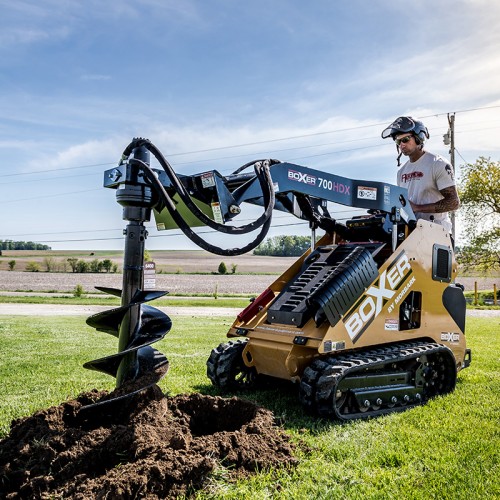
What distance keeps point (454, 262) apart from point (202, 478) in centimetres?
458

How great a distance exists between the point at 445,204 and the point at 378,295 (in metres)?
1.74

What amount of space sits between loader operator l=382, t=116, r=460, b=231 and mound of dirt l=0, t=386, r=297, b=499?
3575mm

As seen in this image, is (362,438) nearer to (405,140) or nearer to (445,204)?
(445,204)

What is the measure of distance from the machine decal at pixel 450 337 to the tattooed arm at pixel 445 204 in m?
1.48

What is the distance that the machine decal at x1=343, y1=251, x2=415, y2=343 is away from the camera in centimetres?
550

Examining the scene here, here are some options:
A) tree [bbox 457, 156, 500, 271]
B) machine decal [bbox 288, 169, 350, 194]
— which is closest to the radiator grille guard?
machine decal [bbox 288, 169, 350, 194]

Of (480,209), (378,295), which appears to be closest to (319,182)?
(378,295)

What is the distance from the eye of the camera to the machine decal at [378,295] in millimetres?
5504

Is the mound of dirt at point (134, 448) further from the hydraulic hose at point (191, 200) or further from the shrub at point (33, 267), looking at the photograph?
the shrub at point (33, 267)

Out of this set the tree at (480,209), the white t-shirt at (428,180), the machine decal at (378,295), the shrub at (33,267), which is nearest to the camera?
the machine decal at (378,295)

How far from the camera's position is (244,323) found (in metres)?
6.28

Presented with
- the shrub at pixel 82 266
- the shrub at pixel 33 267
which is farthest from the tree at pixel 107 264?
the shrub at pixel 33 267

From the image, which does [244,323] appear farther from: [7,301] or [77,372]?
[7,301]

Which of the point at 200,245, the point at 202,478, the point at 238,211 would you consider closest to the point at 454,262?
the point at 238,211
